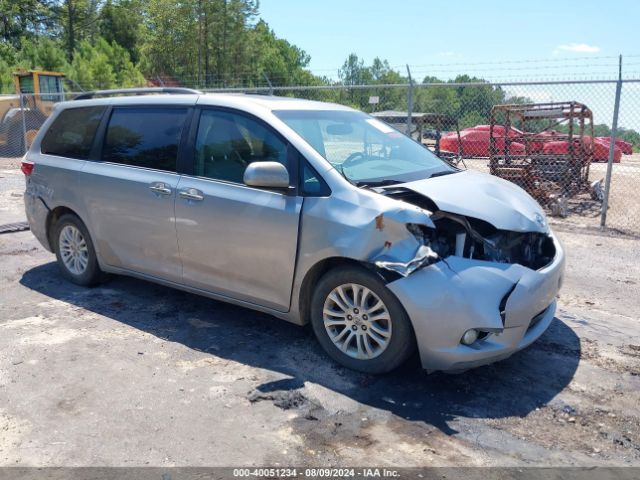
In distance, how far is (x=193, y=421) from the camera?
3.25 meters

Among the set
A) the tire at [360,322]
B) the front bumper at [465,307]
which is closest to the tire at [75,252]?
the tire at [360,322]

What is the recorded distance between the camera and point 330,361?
157 inches

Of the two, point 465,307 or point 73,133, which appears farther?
point 73,133

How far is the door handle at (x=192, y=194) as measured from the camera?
4340 mm

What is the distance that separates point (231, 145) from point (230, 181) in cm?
29

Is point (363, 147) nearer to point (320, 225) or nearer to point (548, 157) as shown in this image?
point (320, 225)

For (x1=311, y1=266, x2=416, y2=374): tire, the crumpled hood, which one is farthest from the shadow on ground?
the crumpled hood

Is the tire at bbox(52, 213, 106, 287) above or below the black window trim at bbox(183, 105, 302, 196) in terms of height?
below

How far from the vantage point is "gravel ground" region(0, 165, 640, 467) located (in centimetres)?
297

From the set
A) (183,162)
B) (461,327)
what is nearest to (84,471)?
(461,327)

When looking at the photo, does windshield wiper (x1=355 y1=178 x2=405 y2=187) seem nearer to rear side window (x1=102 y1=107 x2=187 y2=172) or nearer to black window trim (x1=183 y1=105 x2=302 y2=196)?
black window trim (x1=183 y1=105 x2=302 y2=196)

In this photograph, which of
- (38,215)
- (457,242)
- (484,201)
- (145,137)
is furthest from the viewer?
(38,215)

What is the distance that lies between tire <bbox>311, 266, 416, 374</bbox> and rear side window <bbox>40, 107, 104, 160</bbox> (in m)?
2.89

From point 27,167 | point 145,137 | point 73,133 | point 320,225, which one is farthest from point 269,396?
point 27,167
